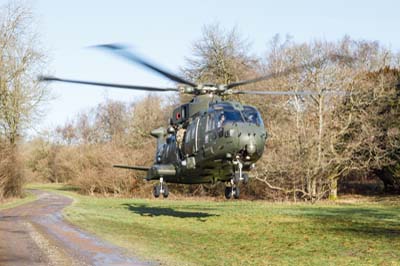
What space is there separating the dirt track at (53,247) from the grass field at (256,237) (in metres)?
0.72

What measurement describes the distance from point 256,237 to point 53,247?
255 inches

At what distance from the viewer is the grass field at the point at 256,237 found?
11.9 metres

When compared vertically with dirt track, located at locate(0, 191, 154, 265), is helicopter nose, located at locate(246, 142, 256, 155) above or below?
above

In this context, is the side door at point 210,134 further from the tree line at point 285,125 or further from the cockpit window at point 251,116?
the tree line at point 285,125

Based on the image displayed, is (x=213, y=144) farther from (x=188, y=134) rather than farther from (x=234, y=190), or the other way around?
(x=188, y=134)

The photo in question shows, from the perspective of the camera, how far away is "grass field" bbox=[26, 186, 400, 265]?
11891 mm

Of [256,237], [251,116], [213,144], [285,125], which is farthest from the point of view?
[285,125]

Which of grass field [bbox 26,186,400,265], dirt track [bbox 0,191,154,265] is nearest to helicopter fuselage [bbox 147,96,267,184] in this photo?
grass field [bbox 26,186,400,265]

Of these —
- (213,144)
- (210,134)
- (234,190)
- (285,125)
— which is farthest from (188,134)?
(285,125)

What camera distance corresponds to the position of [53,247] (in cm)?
1312

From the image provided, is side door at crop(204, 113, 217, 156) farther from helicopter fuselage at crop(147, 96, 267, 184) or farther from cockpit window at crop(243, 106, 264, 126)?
cockpit window at crop(243, 106, 264, 126)

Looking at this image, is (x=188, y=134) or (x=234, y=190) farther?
(x=188, y=134)

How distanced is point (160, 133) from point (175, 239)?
6205 millimetres

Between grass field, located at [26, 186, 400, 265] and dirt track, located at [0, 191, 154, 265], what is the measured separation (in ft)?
2.35
